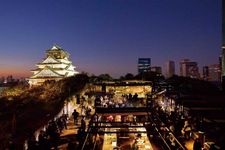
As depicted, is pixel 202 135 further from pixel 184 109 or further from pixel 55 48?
pixel 55 48

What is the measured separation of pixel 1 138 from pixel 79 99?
10872 mm

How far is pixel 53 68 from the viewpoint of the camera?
2650 inches

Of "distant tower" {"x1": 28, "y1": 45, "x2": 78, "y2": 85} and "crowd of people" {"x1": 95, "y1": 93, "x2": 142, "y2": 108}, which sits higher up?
"distant tower" {"x1": 28, "y1": 45, "x2": 78, "y2": 85}

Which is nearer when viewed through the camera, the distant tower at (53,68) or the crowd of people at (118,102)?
the crowd of people at (118,102)

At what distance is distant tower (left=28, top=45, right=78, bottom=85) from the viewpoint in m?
65.2

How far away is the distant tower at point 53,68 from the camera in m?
65.2

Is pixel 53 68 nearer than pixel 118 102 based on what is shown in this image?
No

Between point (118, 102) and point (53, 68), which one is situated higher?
point (53, 68)

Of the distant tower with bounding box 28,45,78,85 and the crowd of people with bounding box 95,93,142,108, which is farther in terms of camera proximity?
the distant tower with bounding box 28,45,78,85

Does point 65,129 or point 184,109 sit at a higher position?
point 184,109

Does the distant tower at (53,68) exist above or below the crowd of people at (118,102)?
above

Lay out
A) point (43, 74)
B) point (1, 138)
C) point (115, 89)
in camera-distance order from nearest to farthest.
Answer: point (1, 138)
point (115, 89)
point (43, 74)

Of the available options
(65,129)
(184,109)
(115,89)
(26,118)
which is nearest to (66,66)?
(115,89)

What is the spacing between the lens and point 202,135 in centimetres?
1010
